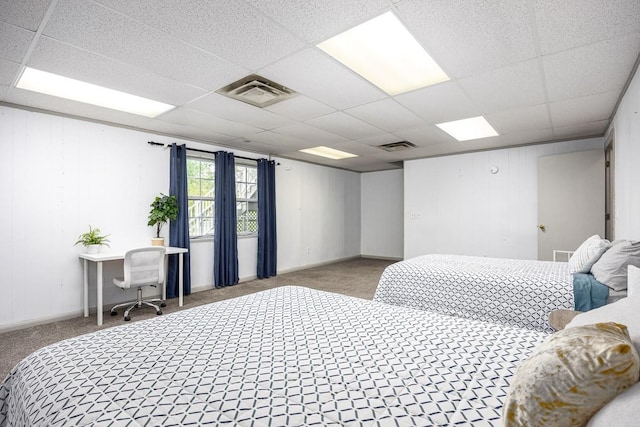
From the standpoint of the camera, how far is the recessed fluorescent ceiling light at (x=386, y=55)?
2207 millimetres

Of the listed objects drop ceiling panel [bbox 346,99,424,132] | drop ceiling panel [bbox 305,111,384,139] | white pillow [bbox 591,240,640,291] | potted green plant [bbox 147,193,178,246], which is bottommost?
white pillow [bbox 591,240,640,291]

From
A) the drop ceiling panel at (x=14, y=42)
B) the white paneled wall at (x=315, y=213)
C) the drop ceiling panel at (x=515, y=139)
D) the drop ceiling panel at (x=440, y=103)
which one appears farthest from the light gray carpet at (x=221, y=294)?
the drop ceiling panel at (x=515, y=139)

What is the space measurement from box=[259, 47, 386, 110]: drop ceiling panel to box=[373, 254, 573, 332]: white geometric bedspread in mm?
1905

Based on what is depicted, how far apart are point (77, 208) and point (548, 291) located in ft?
16.6

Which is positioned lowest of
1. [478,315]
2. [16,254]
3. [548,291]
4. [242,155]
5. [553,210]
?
[478,315]

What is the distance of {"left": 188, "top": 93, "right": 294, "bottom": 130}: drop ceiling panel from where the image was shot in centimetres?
336

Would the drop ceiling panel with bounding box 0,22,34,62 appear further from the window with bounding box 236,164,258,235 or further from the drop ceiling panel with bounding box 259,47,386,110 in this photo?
the window with bounding box 236,164,258,235

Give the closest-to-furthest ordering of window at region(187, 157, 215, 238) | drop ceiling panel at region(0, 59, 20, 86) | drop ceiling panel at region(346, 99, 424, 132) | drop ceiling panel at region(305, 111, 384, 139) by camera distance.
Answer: drop ceiling panel at region(0, 59, 20, 86), drop ceiling panel at region(346, 99, 424, 132), drop ceiling panel at region(305, 111, 384, 139), window at region(187, 157, 215, 238)

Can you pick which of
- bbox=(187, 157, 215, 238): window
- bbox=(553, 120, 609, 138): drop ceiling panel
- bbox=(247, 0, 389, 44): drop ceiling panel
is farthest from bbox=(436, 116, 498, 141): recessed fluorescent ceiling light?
bbox=(187, 157, 215, 238): window

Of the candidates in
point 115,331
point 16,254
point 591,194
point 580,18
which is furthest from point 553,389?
point 591,194

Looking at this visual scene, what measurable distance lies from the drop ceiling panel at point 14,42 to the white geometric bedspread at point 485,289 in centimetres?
359

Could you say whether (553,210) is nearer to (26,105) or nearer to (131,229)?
(131,229)

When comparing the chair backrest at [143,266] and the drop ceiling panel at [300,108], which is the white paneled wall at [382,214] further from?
the chair backrest at [143,266]

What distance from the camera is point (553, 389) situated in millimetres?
658
